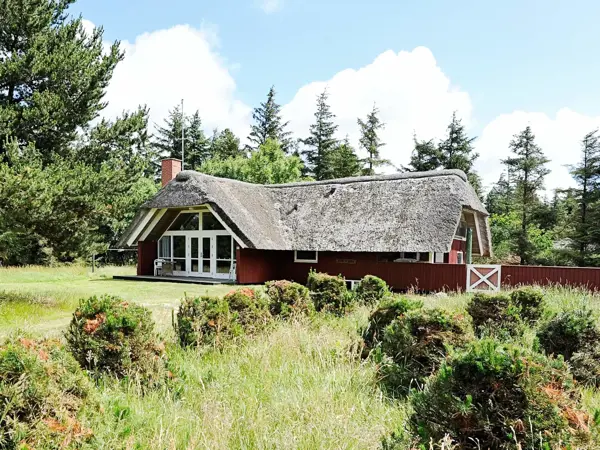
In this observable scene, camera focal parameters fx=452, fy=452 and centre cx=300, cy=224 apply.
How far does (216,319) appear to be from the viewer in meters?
6.38

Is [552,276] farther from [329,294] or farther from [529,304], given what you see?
[329,294]

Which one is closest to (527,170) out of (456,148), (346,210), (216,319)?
(456,148)

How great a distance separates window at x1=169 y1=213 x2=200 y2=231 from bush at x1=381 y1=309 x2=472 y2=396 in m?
17.0

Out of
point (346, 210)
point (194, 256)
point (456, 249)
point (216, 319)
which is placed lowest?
point (216, 319)

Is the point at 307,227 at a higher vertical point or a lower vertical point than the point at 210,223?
lower

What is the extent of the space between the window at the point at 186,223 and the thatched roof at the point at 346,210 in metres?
1.49

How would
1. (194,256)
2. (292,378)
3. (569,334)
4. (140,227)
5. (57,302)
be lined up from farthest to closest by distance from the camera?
(140,227) → (194,256) → (57,302) → (569,334) → (292,378)

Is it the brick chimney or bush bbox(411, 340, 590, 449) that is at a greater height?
the brick chimney

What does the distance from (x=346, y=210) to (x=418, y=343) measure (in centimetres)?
1517

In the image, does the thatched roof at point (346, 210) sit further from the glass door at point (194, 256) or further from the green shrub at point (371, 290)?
the green shrub at point (371, 290)

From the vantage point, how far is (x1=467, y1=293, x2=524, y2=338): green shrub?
22.0 feet

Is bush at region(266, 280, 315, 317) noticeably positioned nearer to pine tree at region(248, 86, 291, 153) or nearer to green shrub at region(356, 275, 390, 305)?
green shrub at region(356, 275, 390, 305)

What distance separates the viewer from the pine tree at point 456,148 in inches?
1465

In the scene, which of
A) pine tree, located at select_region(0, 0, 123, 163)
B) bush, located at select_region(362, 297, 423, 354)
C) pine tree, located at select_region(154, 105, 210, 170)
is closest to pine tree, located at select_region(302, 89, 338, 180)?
pine tree, located at select_region(154, 105, 210, 170)
